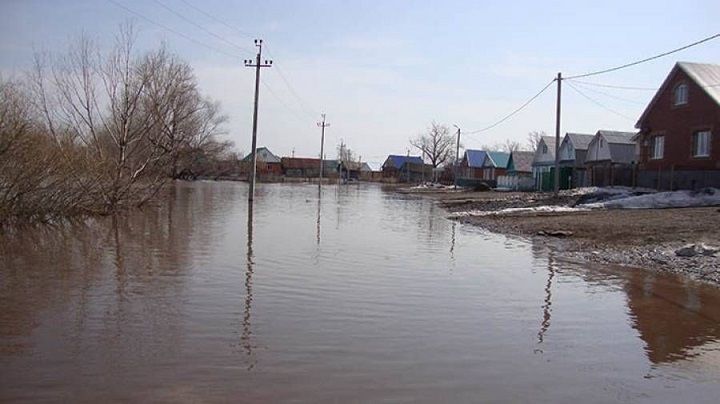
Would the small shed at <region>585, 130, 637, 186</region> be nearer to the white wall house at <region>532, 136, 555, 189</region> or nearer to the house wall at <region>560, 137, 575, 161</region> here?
the house wall at <region>560, 137, 575, 161</region>

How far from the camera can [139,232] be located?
792 inches

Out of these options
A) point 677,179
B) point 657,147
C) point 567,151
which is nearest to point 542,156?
point 567,151

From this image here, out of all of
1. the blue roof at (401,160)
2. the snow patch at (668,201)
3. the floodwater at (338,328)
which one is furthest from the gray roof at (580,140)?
the blue roof at (401,160)

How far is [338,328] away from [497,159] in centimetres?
8911

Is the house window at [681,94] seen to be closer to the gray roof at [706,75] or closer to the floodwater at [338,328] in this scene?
the gray roof at [706,75]

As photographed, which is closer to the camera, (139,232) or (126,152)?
(139,232)

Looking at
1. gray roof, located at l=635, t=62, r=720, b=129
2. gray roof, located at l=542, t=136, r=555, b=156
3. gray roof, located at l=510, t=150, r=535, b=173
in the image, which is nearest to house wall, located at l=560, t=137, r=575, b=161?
gray roof, located at l=542, t=136, r=555, b=156

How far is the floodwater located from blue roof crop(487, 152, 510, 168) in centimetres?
7899

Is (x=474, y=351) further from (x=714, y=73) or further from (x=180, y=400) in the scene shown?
(x=714, y=73)

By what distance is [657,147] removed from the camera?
40250 millimetres

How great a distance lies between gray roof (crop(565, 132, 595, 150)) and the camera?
207 feet

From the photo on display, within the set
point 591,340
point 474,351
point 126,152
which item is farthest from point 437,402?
point 126,152

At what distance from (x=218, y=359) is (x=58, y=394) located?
163cm

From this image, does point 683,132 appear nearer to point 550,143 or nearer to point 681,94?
point 681,94
